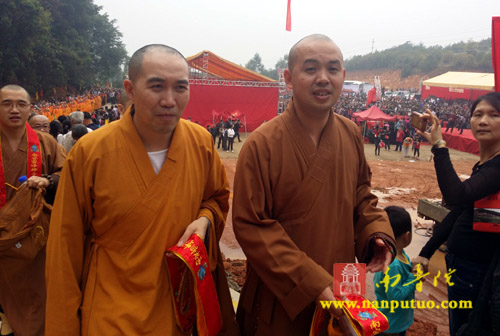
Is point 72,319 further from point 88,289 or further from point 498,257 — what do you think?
point 498,257

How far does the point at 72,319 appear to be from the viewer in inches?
67.0

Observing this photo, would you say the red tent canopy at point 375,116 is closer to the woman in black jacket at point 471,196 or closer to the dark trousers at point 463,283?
the woman in black jacket at point 471,196

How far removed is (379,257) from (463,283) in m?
0.69

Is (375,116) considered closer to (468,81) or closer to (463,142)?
(463,142)

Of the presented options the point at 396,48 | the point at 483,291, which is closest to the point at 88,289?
the point at 483,291

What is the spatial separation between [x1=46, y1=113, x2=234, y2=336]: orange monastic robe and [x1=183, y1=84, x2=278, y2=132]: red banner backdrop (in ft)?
63.6

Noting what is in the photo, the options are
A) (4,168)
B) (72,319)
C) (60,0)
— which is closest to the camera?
(72,319)

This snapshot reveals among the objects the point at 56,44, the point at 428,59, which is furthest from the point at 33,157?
the point at 428,59

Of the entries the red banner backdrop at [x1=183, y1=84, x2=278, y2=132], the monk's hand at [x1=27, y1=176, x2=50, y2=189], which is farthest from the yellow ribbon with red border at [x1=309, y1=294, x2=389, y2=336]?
the red banner backdrop at [x1=183, y1=84, x2=278, y2=132]

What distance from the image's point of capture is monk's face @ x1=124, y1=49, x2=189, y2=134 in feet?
5.66

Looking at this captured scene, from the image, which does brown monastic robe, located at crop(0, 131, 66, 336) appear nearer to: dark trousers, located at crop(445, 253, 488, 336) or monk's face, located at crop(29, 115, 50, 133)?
monk's face, located at crop(29, 115, 50, 133)

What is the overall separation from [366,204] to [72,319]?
161cm

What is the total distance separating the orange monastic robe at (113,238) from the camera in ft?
5.53

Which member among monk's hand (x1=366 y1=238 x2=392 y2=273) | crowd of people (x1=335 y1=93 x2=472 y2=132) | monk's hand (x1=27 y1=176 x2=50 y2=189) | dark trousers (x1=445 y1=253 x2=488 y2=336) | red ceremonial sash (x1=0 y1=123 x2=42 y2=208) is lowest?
crowd of people (x1=335 y1=93 x2=472 y2=132)
